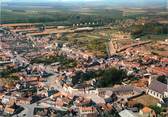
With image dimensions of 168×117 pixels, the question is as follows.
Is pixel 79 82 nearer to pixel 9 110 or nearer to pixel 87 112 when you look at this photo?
pixel 87 112

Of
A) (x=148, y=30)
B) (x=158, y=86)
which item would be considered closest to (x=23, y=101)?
(x=158, y=86)

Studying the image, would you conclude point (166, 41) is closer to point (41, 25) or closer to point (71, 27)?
point (71, 27)

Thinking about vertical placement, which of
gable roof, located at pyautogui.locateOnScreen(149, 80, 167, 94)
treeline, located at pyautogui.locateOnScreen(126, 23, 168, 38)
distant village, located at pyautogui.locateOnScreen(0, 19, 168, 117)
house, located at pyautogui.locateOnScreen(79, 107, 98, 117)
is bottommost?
treeline, located at pyautogui.locateOnScreen(126, 23, 168, 38)

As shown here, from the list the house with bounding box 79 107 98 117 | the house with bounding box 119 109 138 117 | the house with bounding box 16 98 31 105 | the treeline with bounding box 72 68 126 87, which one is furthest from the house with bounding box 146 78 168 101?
the house with bounding box 16 98 31 105

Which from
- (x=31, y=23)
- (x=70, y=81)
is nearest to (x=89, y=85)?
(x=70, y=81)

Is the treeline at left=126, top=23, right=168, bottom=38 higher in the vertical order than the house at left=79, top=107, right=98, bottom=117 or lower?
lower

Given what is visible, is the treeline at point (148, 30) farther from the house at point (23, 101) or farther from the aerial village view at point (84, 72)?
the house at point (23, 101)

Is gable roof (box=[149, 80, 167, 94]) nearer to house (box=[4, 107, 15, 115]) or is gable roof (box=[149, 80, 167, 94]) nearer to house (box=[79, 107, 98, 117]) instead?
house (box=[79, 107, 98, 117])
